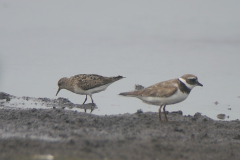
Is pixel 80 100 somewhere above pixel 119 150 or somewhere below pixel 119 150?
above

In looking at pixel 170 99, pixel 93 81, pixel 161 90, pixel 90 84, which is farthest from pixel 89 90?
pixel 170 99

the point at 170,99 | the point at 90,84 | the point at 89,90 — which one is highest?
the point at 90,84

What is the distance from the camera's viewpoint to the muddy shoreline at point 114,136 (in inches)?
213

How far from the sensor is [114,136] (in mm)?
6418

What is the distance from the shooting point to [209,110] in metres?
10.9

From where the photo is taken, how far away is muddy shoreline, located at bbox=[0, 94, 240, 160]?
5414 millimetres

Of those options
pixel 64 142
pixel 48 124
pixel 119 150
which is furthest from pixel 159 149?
pixel 48 124

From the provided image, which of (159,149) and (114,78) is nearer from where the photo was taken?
(159,149)

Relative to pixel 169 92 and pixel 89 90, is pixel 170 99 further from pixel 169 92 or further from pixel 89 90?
pixel 89 90

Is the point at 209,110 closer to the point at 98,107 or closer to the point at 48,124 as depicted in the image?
the point at 98,107

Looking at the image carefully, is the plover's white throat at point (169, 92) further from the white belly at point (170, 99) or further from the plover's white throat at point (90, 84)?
the plover's white throat at point (90, 84)

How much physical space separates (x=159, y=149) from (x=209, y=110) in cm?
547

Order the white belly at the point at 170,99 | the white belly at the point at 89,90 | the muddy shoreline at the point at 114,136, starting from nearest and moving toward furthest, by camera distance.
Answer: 1. the muddy shoreline at the point at 114,136
2. the white belly at the point at 170,99
3. the white belly at the point at 89,90

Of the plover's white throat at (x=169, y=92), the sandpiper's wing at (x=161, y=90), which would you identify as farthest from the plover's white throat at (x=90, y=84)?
the plover's white throat at (x=169, y=92)
